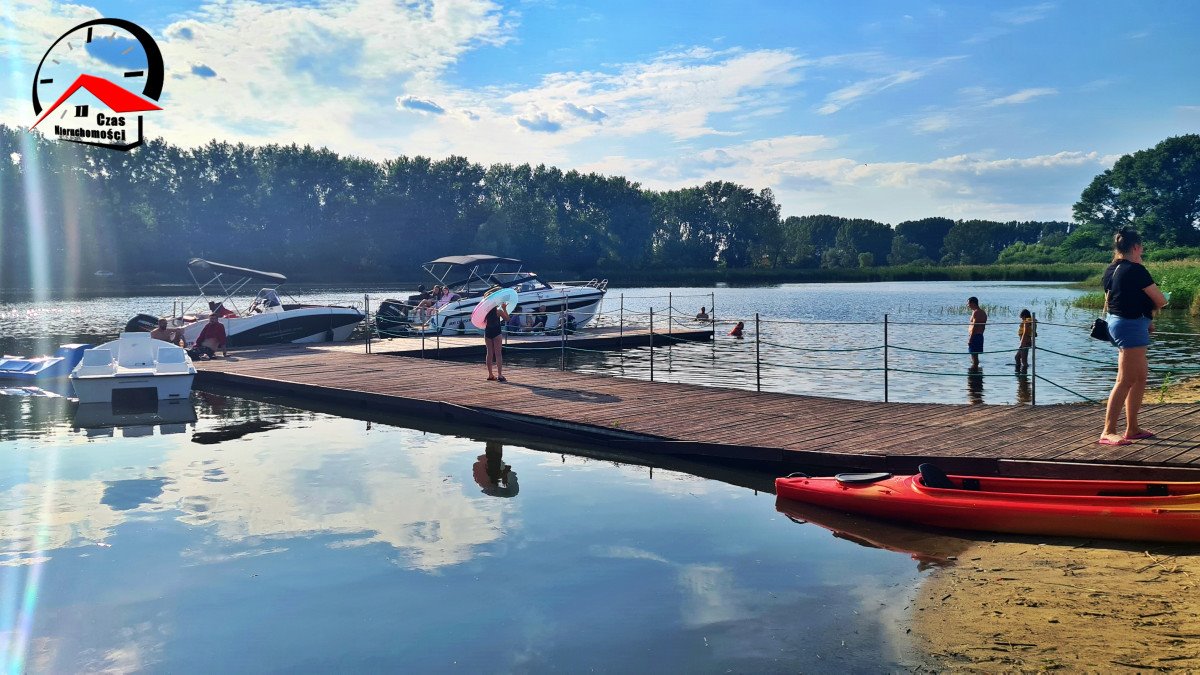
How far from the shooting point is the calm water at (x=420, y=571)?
5.57 meters

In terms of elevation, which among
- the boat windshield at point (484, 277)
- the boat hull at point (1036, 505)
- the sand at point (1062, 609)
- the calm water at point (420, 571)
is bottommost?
the calm water at point (420, 571)

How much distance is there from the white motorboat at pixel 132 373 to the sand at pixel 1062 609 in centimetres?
1335

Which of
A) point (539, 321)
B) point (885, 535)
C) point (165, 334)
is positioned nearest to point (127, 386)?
point (165, 334)

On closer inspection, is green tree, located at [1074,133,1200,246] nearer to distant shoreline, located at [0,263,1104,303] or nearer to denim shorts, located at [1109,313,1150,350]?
distant shoreline, located at [0,263,1104,303]

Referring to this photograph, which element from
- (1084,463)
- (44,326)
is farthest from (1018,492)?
(44,326)

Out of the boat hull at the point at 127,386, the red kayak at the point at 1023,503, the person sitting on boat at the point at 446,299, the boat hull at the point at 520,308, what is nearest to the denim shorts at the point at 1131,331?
the red kayak at the point at 1023,503

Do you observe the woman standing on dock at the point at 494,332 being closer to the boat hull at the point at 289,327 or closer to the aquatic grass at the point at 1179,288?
the boat hull at the point at 289,327

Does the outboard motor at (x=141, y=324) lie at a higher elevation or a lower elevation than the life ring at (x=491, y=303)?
lower

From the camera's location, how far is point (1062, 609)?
18.3 ft

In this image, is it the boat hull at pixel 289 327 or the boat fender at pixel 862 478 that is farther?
the boat hull at pixel 289 327

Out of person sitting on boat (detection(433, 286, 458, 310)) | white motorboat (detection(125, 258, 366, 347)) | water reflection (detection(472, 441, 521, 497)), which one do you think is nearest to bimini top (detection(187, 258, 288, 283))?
white motorboat (detection(125, 258, 366, 347))

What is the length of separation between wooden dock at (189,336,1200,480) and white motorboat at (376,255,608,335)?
10.2 meters

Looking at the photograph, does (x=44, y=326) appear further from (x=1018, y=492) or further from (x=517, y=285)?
(x=1018, y=492)

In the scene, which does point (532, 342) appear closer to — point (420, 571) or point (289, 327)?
point (289, 327)
